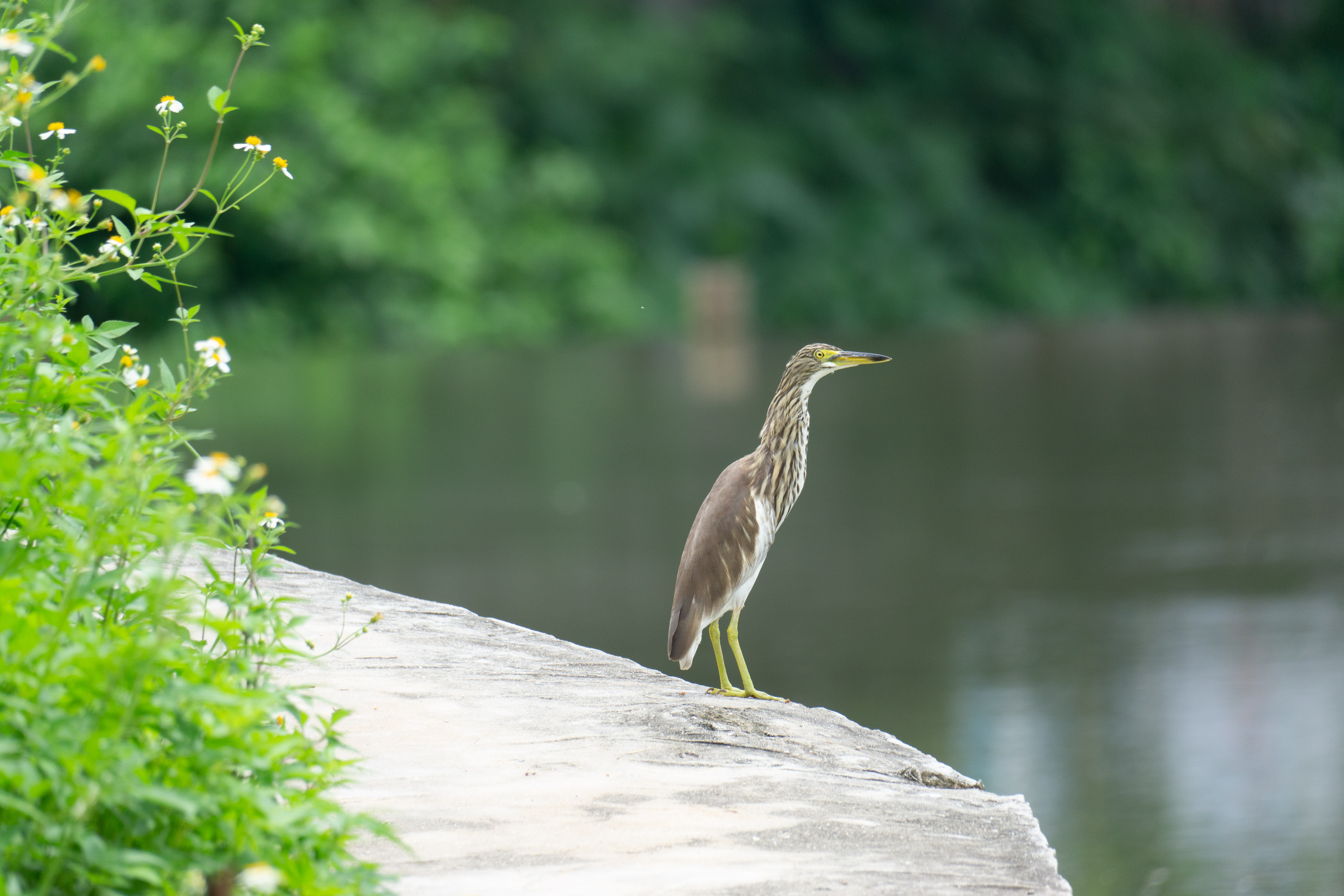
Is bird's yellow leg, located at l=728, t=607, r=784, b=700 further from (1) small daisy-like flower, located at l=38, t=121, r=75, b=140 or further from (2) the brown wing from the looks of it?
(1) small daisy-like flower, located at l=38, t=121, r=75, b=140

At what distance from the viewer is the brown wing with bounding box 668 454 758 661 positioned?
2.85m

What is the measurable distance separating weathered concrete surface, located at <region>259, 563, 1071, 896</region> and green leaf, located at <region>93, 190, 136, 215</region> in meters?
0.83

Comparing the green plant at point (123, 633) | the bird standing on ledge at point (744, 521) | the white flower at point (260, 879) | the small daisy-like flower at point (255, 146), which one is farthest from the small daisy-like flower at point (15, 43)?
the bird standing on ledge at point (744, 521)

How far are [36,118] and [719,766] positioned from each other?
9.97 m

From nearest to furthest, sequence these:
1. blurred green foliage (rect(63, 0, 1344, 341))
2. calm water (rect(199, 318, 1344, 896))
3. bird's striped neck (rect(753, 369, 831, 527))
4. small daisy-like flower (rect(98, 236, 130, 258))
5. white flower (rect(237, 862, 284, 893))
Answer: white flower (rect(237, 862, 284, 893)) → small daisy-like flower (rect(98, 236, 130, 258)) → bird's striped neck (rect(753, 369, 831, 527)) → calm water (rect(199, 318, 1344, 896)) → blurred green foliage (rect(63, 0, 1344, 341))

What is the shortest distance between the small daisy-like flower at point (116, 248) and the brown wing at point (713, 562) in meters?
1.23

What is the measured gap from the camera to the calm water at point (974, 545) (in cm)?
584

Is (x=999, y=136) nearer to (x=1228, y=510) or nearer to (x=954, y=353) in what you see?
(x=954, y=353)

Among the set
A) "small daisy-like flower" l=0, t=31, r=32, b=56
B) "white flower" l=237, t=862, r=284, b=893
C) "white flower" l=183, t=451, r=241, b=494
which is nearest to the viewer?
"white flower" l=237, t=862, r=284, b=893

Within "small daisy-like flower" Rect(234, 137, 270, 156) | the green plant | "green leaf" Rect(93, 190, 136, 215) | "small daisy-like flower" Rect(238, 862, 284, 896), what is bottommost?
"small daisy-like flower" Rect(238, 862, 284, 896)

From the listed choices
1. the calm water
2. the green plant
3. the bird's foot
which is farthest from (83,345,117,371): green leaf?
the calm water

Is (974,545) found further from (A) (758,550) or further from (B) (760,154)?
(B) (760,154)

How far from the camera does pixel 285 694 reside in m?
1.69

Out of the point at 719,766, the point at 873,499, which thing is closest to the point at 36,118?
the point at 873,499
